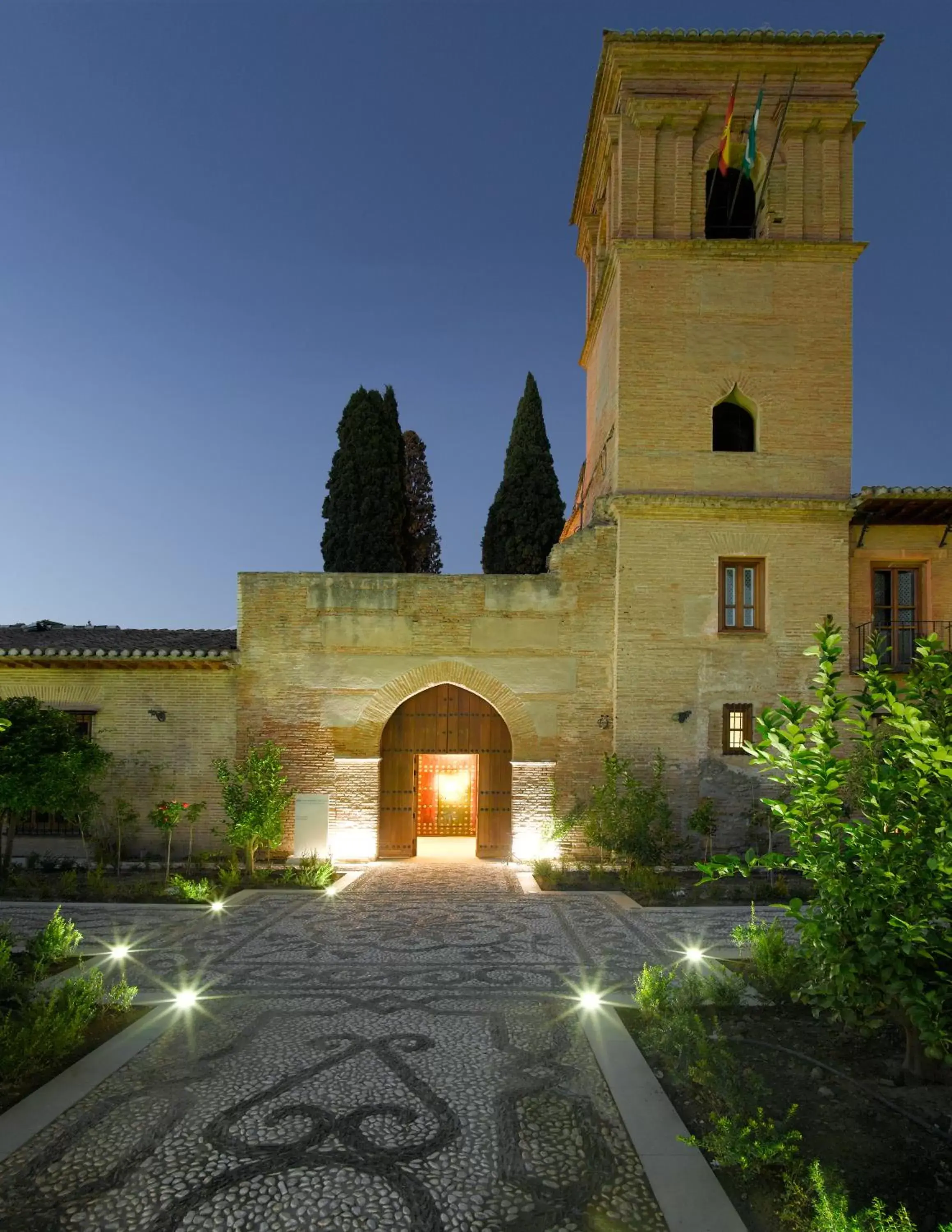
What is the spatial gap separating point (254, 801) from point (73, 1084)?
719 cm

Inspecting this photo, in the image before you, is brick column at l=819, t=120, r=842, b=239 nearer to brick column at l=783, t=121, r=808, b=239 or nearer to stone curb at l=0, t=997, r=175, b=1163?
brick column at l=783, t=121, r=808, b=239

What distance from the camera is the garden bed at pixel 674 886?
33.7 ft

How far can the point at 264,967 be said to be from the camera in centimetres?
708

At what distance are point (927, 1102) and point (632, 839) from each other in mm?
7327

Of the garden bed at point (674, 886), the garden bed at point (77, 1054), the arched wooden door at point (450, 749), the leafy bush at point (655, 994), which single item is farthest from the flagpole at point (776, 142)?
the garden bed at point (77, 1054)

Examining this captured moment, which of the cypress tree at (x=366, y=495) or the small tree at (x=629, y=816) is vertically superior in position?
the cypress tree at (x=366, y=495)

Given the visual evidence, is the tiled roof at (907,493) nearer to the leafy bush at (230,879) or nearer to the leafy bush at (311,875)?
the leafy bush at (311,875)

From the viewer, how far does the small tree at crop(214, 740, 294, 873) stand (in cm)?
1158

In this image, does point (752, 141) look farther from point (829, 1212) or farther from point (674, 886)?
point (829, 1212)

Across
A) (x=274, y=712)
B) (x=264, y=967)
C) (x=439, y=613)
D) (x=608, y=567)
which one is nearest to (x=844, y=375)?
(x=608, y=567)

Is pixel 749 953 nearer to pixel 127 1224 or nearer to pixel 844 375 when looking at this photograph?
pixel 127 1224

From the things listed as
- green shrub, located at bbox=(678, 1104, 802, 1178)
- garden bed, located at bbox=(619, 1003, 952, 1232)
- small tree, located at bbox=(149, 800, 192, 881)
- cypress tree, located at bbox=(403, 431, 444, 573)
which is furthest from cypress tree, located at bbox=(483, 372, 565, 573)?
green shrub, located at bbox=(678, 1104, 802, 1178)

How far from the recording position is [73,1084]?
4582mm

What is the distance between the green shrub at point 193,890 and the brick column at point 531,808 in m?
4.91
